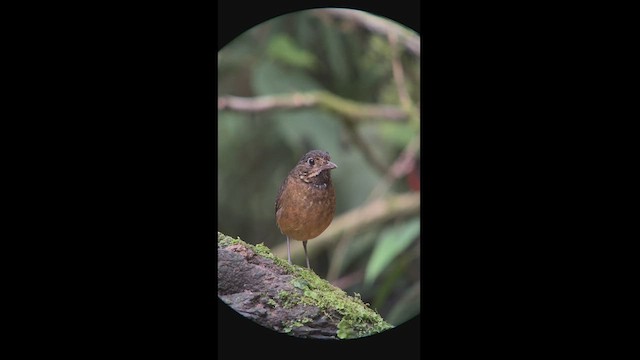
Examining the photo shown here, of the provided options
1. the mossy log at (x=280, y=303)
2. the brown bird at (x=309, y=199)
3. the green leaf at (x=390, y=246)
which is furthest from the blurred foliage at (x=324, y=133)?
the mossy log at (x=280, y=303)

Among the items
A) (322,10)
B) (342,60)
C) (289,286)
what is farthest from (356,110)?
(289,286)

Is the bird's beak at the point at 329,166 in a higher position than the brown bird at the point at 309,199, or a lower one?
higher

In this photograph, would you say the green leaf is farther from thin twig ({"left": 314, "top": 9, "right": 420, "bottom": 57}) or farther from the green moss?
thin twig ({"left": 314, "top": 9, "right": 420, "bottom": 57})

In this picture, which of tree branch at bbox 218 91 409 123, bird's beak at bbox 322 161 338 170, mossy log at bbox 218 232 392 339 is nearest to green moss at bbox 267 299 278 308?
mossy log at bbox 218 232 392 339

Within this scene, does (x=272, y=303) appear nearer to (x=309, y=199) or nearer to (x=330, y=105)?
(x=309, y=199)

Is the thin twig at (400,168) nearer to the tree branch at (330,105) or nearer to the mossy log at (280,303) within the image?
the tree branch at (330,105)

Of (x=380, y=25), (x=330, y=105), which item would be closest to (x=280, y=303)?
(x=330, y=105)
